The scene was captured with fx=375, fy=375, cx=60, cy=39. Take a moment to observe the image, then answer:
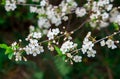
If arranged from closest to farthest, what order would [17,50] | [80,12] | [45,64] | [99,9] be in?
[17,50]
[99,9]
[80,12]
[45,64]

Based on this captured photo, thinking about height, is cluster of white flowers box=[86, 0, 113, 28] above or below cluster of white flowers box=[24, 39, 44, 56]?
above

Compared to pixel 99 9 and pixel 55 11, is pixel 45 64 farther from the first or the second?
pixel 99 9

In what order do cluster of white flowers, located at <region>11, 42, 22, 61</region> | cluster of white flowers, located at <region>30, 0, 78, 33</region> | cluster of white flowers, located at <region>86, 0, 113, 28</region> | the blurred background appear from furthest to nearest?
the blurred background → cluster of white flowers, located at <region>30, 0, 78, 33</region> → cluster of white flowers, located at <region>86, 0, 113, 28</region> → cluster of white flowers, located at <region>11, 42, 22, 61</region>

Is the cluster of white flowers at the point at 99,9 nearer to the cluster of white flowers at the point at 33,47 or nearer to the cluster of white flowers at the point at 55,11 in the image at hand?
the cluster of white flowers at the point at 55,11

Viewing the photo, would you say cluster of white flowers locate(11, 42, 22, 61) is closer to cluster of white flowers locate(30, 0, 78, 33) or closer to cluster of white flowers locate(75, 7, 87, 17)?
cluster of white flowers locate(30, 0, 78, 33)

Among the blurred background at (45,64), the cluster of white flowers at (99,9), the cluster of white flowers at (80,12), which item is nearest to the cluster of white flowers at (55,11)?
the cluster of white flowers at (80,12)

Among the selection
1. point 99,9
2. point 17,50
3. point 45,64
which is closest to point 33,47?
point 17,50

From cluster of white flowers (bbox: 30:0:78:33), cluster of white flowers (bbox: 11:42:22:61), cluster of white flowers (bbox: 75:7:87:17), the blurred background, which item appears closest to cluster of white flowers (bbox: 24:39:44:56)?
cluster of white flowers (bbox: 11:42:22:61)

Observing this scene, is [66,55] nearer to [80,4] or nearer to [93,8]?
[93,8]

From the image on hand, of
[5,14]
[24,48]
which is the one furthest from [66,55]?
[5,14]
